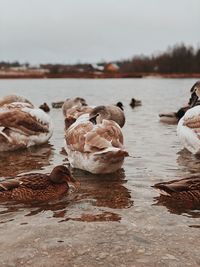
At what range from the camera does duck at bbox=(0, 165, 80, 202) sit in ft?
19.4

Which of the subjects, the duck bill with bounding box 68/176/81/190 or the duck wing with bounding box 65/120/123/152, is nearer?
the duck bill with bounding box 68/176/81/190

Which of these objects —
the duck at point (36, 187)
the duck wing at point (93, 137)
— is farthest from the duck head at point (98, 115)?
the duck at point (36, 187)

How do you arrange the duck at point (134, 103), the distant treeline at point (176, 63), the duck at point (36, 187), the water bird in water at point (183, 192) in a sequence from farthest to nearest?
the distant treeline at point (176, 63) < the duck at point (134, 103) < the duck at point (36, 187) < the water bird in water at point (183, 192)

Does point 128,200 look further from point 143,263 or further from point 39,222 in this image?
point 143,263

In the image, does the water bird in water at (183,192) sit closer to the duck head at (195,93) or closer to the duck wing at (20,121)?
the duck wing at (20,121)

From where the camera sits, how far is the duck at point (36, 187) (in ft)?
19.4

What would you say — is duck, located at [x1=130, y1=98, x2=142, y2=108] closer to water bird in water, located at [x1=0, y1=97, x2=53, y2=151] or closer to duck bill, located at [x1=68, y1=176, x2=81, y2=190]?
water bird in water, located at [x1=0, y1=97, x2=53, y2=151]

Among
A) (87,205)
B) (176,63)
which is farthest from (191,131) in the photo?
(176,63)

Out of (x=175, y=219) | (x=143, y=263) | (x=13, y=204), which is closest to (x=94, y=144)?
(x=13, y=204)

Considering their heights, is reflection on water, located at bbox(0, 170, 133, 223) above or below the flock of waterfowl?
below

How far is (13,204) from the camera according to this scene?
19.1ft

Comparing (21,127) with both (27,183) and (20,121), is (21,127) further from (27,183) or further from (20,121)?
(27,183)

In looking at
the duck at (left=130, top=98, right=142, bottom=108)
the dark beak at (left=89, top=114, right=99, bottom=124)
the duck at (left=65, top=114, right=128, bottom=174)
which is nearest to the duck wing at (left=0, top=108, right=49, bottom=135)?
the dark beak at (left=89, top=114, right=99, bottom=124)

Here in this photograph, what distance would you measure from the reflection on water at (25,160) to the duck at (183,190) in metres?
2.99
